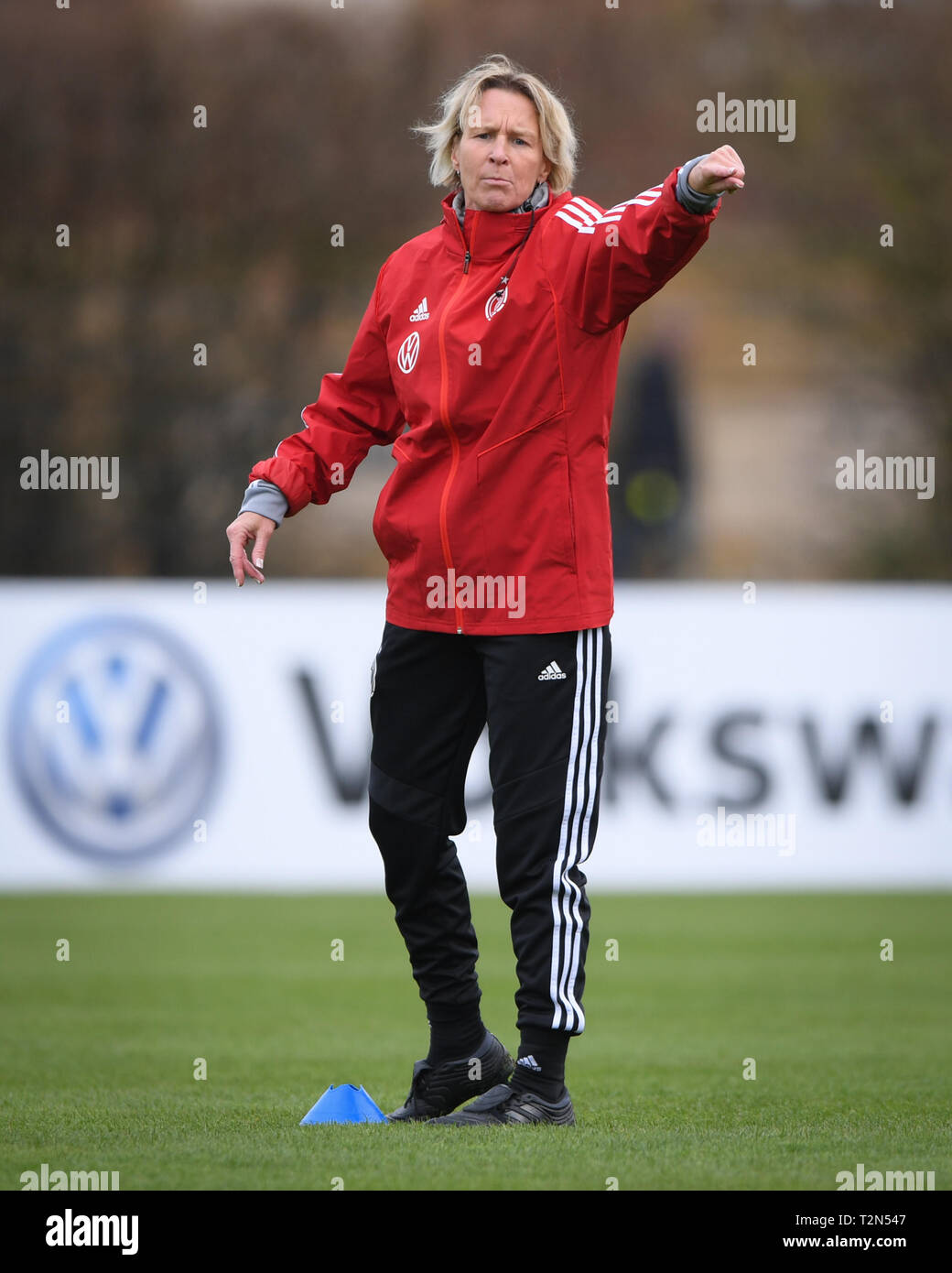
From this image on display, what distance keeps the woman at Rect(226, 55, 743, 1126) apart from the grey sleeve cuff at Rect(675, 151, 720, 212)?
0.20 metres

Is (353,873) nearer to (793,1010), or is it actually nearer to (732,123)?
(793,1010)

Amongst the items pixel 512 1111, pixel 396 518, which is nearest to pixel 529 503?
pixel 396 518

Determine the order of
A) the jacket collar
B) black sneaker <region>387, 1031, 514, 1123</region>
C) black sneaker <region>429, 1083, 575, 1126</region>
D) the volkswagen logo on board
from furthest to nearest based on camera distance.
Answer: the volkswagen logo on board → black sneaker <region>387, 1031, 514, 1123</region> → the jacket collar → black sneaker <region>429, 1083, 575, 1126</region>

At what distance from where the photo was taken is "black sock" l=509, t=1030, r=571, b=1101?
4215 millimetres

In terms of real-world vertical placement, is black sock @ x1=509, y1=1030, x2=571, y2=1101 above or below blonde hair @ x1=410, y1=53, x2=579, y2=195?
below

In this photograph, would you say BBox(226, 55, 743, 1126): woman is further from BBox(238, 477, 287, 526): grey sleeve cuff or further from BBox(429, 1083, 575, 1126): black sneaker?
BBox(238, 477, 287, 526): grey sleeve cuff

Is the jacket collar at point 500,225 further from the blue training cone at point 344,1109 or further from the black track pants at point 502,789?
the blue training cone at point 344,1109

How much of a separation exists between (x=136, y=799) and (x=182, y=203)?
807 cm

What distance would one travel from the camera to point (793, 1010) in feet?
22.3

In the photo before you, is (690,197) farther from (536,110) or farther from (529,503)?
(529,503)

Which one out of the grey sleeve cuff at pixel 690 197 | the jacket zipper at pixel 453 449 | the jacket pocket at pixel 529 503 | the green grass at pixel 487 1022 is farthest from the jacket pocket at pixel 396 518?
the green grass at pixel 487 1022

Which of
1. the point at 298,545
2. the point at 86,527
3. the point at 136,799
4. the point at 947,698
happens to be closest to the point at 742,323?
the point at 298,545

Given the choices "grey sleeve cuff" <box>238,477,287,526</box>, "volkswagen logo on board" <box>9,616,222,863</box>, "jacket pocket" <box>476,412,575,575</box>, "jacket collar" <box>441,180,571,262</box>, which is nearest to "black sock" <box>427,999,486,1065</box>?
"jacket pocket" <box>476,412,575,575</box>

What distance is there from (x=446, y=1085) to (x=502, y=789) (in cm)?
72
